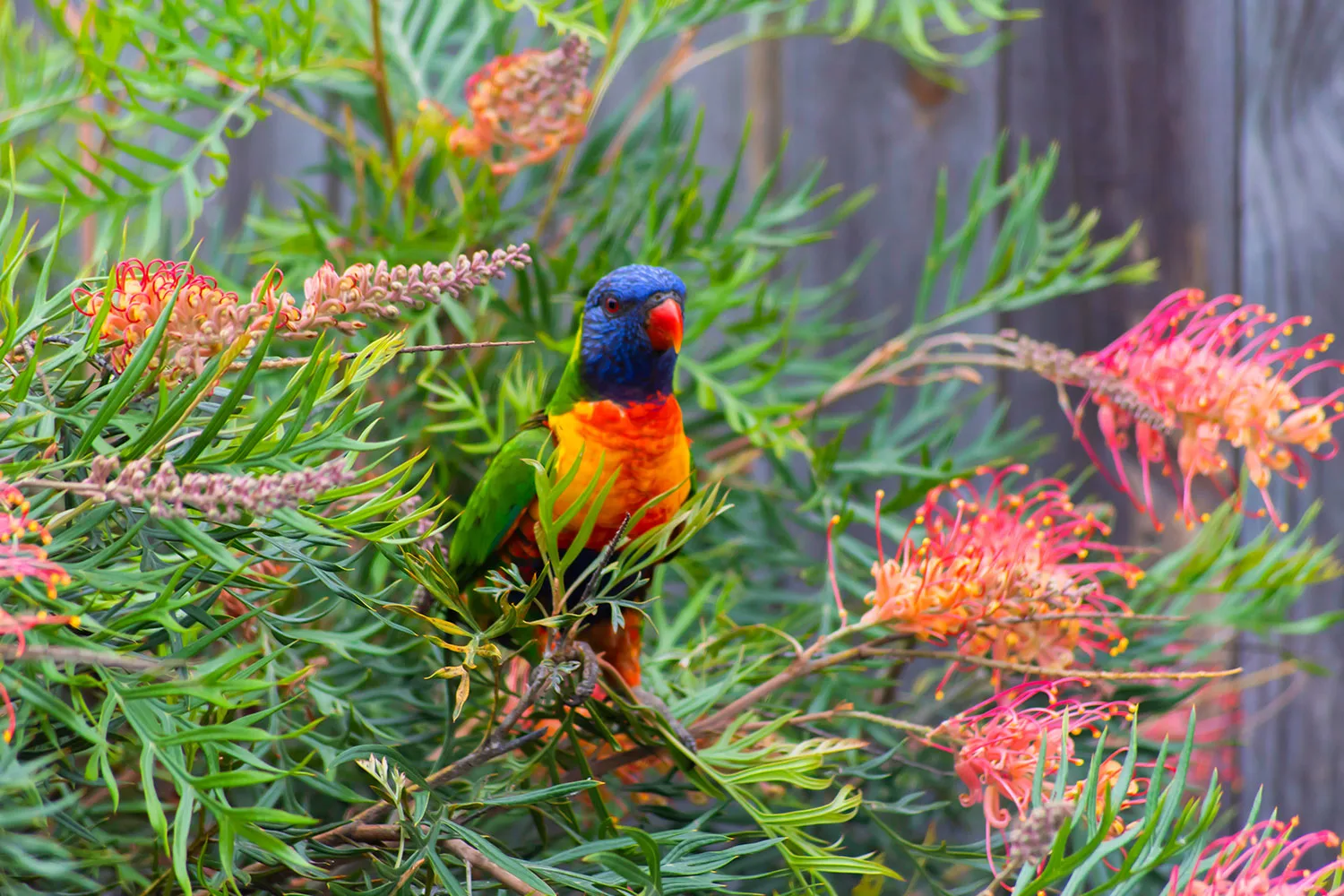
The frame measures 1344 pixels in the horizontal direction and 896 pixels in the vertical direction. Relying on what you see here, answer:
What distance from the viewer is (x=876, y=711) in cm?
75

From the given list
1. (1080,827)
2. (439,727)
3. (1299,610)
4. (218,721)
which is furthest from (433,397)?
(1299,610)

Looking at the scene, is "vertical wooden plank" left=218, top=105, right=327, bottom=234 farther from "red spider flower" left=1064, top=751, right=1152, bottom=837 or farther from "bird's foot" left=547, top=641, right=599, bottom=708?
"red spider flower" left=1064, top=751, right=1152, bottom=837

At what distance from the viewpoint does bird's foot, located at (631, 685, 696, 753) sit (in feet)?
2.00

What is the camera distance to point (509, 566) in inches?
20.7

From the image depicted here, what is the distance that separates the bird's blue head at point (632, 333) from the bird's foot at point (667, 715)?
0.71 ft

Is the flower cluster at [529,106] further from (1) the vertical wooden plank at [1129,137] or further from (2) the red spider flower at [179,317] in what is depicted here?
(1) the vertical wooden plank at [1129,137]

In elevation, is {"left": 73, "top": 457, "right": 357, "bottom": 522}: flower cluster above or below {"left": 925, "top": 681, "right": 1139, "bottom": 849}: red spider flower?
above

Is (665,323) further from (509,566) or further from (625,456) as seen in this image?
(509,566)

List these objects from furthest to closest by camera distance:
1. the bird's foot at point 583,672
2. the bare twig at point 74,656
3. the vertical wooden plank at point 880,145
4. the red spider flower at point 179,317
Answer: the vertical wooden plank at point 880,145
the bird's foot at point 583,672
the red spider flower at point 179,317
the bare twig at point 74,656

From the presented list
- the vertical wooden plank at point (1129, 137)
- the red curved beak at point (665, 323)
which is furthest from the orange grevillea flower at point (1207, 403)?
the vertical wooden plank at point (1129, 137)

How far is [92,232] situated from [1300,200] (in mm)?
1371

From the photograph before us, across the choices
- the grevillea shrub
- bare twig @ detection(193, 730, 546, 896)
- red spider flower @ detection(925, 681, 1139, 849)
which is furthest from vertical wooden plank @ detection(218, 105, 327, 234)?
red spider flower @ detection(925, 681, 1139, 849)

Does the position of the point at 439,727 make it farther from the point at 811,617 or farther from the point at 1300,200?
the point at 1300,200

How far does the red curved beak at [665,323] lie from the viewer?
0.73 m
